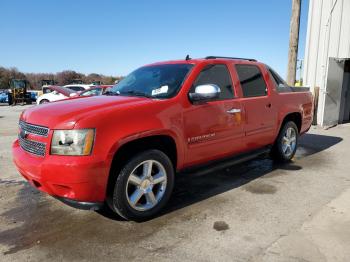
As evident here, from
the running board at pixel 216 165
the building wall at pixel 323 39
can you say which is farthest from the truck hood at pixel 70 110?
the building wall at pixel 323 39

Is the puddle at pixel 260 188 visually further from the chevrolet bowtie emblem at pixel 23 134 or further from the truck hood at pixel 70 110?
the chevrolet bowtie emblem at pixel 23 134

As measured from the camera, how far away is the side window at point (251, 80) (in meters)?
5.04

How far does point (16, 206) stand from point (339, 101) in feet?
36.2

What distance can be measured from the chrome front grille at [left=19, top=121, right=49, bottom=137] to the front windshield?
128 centimetres

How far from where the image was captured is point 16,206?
4293 millimetres

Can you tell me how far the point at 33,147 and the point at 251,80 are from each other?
3318 mm

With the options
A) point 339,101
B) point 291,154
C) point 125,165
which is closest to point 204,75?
point 125,165

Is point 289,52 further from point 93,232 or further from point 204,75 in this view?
point 93,232

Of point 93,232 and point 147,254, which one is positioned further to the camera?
point 93,232

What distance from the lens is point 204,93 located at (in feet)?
13.2

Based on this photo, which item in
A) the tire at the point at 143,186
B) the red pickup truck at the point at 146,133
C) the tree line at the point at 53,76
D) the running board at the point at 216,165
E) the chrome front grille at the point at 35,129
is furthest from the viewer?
the tree line at the point at 53,76

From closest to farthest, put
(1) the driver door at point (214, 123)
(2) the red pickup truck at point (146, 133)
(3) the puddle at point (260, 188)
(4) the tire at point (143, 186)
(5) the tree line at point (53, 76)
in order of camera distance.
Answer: (2) the red pickup truck at point (146, 133), (4) the tire at point (143, 186), (1) the driver door at point (214, 123), (3) the puddle at point (260, 188), (5) the tree line at point (53, 76)

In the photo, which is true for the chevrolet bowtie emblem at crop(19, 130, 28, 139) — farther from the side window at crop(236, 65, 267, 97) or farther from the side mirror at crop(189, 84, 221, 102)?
the side window at crop(236, 65, 267, 97)

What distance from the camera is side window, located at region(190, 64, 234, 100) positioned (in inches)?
175
